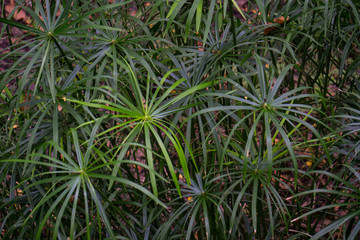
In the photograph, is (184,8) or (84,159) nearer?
(84,159)

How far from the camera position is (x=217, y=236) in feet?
4.37

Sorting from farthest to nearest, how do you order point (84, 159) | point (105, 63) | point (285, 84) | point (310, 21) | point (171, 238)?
1. point (285, 84)
2. point (310, 21)
3. point (171, 238)
4. point (105, 63)
5. point (84, 159)

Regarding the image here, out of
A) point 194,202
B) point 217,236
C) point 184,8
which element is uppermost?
point 184,8

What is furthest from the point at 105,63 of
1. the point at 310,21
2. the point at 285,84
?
the point at 285,84

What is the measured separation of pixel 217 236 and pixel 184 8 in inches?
33.3

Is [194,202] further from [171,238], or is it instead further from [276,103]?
[276,103]

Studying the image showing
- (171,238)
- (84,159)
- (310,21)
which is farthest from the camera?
(310,21)

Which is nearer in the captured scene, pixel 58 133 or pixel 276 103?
pixel 276 103

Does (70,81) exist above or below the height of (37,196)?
above

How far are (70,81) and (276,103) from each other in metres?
0.62

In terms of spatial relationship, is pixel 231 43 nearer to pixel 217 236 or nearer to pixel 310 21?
pixel 310 21

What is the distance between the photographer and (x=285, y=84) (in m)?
1.77

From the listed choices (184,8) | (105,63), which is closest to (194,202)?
(105,63)

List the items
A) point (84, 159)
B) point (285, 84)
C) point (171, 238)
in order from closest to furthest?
point (84, 159), point (171, 238), point (285, 84)
